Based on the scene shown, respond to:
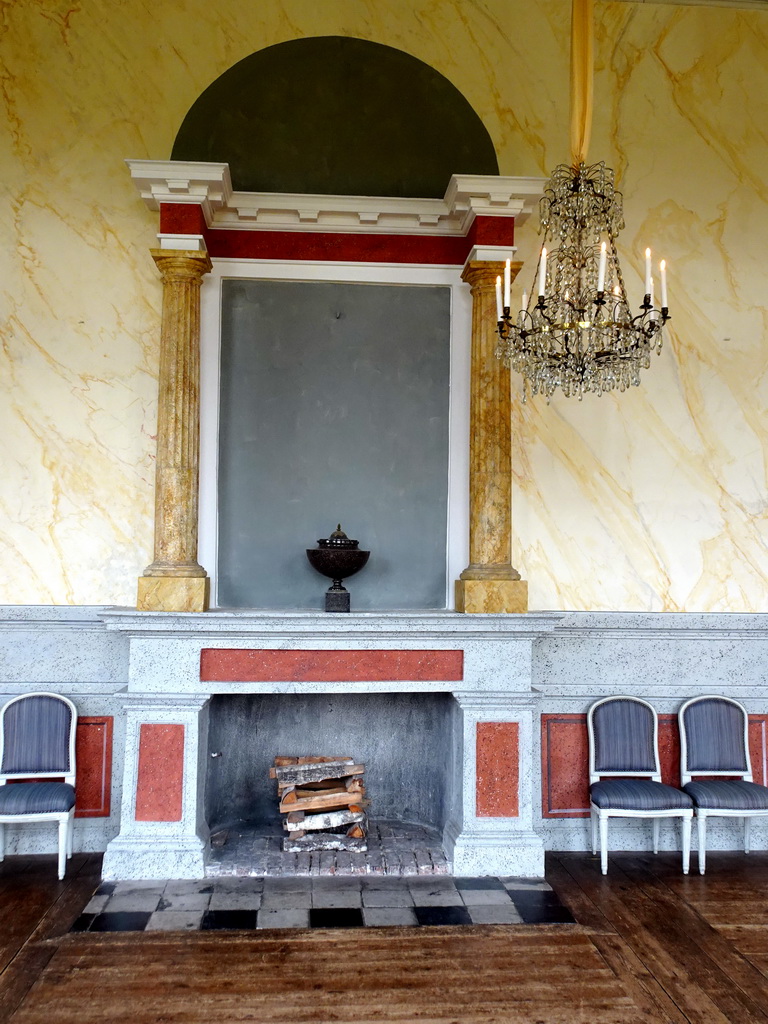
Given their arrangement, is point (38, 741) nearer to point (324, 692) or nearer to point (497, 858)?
point (324, 692)

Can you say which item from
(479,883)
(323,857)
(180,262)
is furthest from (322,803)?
(180,262)

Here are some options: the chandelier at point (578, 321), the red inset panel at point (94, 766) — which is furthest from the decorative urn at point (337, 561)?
the chandelier at point (578, 321)

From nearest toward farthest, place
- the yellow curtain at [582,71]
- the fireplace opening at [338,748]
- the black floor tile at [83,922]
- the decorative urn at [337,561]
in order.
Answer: the yellow curtain at [582,71] < the black floor tile at [83,922] < the decorative urn at [337,561] < the fireplace opening at [338,748]

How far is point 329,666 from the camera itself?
14.9 feet

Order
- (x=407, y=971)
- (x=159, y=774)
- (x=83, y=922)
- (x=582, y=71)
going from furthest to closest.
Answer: (x=159, y=774)
(x=83, y=922)
(x=582, y=71)
(x=407, y=971)

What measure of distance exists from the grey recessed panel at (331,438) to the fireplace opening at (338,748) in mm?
608

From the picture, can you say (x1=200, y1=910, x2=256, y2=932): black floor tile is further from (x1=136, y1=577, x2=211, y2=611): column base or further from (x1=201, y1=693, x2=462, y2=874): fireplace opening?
(x1=136, y1=577, x2=211, y2=611): column base

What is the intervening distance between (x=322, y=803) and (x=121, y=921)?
130 centimetres

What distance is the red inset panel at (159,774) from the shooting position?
4.41 meters

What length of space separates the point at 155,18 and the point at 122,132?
73cm

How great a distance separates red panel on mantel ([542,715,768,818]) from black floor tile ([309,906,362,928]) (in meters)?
1.49

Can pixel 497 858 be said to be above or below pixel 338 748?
below

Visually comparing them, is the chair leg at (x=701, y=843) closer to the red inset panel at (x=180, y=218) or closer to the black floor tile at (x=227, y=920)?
the black floor tile at (x=227, y=920)

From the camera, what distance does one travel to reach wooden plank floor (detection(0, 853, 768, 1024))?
3135 millimetres
